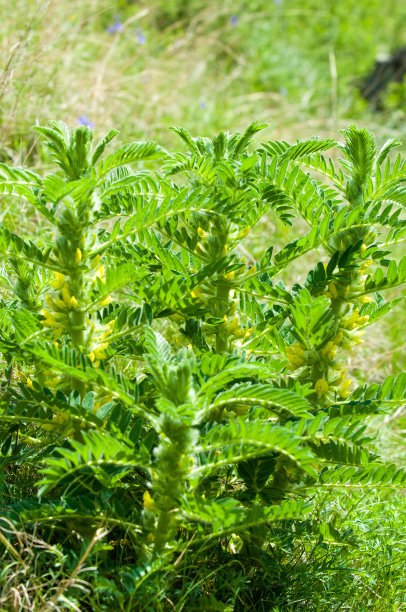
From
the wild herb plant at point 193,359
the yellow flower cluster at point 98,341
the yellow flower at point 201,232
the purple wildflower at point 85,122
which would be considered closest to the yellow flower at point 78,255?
the wild herb plant at point 193,359

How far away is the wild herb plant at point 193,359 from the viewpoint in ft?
4.17

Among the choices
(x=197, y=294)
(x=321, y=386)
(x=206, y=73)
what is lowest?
(x=321, y=386)

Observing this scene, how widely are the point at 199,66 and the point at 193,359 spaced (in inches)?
192

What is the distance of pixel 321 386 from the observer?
5.11 ft

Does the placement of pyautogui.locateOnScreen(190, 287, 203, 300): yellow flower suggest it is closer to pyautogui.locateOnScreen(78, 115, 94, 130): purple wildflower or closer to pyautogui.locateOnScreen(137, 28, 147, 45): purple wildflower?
pyautogui.locateOnScreen(78, 115, 94, 130): purple wildflower

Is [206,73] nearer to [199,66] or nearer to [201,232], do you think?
[199,66]

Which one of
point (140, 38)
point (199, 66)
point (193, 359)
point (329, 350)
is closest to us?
point (193, 359)

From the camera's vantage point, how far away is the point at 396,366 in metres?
3.14

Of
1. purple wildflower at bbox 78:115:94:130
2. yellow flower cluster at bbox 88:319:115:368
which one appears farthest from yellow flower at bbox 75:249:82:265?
purple wildflower at bbox 78:115:94:130

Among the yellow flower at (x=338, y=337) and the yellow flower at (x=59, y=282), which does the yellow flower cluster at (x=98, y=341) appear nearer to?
the yellow flower at (x=59, y=282)

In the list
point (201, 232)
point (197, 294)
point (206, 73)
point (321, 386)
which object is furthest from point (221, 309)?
point (206, 73)

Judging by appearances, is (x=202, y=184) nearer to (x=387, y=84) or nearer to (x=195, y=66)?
(x=195, y=66)

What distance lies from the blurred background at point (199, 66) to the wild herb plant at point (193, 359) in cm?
158

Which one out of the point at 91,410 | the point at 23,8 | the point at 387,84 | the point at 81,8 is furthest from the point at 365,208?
the point at 387,84
